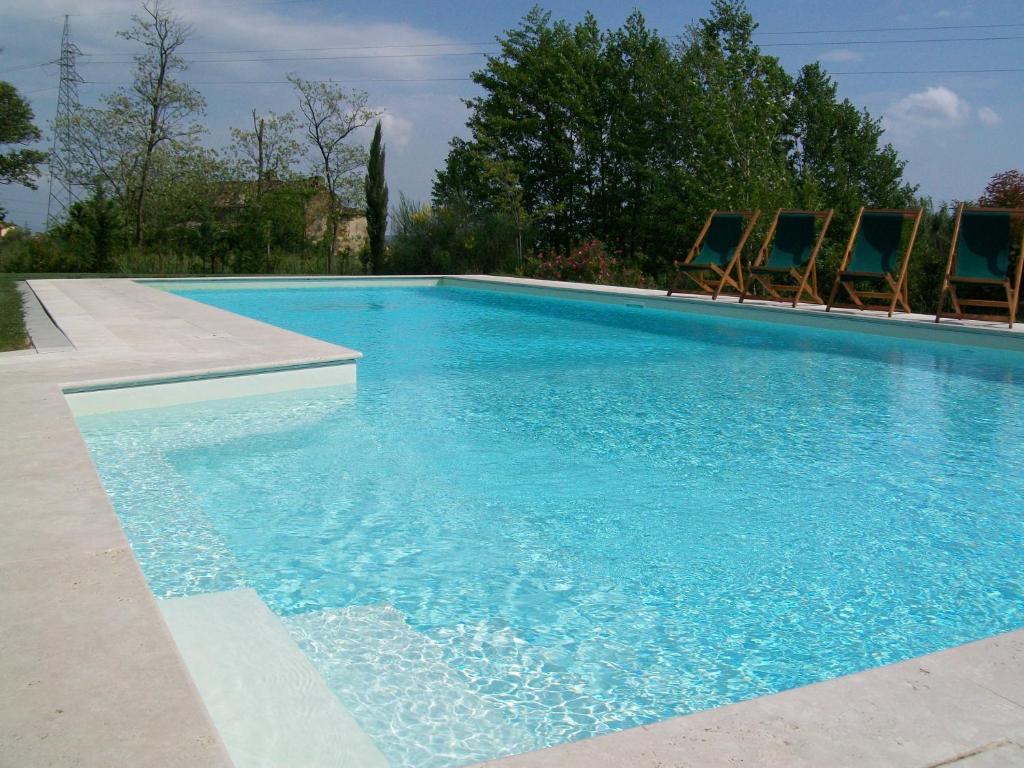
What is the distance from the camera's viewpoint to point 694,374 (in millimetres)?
6977

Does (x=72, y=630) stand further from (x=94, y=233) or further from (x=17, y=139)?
(x=17, y=139)

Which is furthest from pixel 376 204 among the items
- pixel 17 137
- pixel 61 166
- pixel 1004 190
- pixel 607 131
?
pixel 17 137

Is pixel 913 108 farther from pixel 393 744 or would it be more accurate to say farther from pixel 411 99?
pixel 393 744

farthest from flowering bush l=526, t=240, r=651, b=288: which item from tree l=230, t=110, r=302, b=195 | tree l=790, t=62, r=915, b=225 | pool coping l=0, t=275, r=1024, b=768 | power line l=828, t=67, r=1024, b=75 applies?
pool coping l=0, t=275, r=1024, b=768

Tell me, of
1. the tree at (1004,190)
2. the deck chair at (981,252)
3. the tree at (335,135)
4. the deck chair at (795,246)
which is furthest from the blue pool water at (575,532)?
the tree at (335,135)

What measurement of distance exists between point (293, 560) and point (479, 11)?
67.9 ft

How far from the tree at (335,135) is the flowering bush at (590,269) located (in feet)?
16.2

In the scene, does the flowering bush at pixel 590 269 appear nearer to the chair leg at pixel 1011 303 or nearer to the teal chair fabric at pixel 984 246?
the teal chair fabric at pixel 984 246

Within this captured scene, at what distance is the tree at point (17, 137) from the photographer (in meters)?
28.6

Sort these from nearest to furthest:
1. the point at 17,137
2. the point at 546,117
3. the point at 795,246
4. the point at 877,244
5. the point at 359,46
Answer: the point at 877,244, the point at 795,246, the point at 546,117, the point at 359,46, the point at 17,137

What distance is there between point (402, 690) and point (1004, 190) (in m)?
15.0

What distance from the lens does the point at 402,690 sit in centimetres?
220

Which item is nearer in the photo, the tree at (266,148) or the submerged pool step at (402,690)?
the submerged pool step at (402,690)

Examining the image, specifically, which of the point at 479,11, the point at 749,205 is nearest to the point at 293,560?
the point at 749,205
